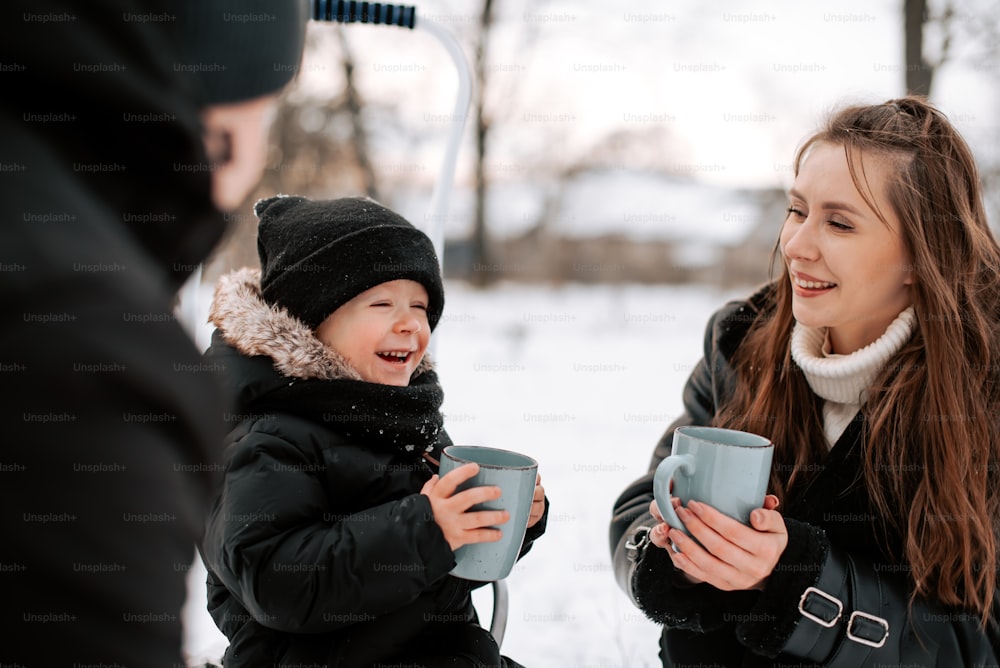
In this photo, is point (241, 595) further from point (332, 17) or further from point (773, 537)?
point (332, 17)

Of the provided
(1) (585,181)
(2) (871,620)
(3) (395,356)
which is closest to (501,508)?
(3) (395,356)

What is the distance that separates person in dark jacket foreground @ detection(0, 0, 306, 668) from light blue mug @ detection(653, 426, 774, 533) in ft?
2.62

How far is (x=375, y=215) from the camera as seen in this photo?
1.63 meters

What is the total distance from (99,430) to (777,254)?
69.2 inches

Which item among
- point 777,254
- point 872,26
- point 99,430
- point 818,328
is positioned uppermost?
point 872,26

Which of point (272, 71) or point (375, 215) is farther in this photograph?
point (375, 215)

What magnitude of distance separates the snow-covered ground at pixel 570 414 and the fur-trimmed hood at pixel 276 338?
1.22 ft

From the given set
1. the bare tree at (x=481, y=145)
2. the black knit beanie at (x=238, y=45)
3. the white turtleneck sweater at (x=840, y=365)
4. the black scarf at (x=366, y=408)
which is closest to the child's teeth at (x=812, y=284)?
the white turtleneck sweater at (x=840, y=365)

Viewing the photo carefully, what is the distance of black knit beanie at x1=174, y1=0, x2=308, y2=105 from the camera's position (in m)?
0.62

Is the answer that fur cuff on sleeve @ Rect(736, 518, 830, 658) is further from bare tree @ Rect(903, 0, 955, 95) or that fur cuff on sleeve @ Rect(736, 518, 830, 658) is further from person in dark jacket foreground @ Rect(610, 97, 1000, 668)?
bare tree @ Rect(903, 0, 955, 95)

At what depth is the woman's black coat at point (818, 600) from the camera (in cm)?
135

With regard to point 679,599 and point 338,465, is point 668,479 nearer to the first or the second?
point 679,599

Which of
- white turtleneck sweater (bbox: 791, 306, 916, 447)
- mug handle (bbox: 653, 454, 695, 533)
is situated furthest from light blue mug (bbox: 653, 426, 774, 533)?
white turtleneck sweater (bbox: 791, 306, 916, 447)

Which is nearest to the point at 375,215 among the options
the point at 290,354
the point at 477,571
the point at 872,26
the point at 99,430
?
the point at 290,354
